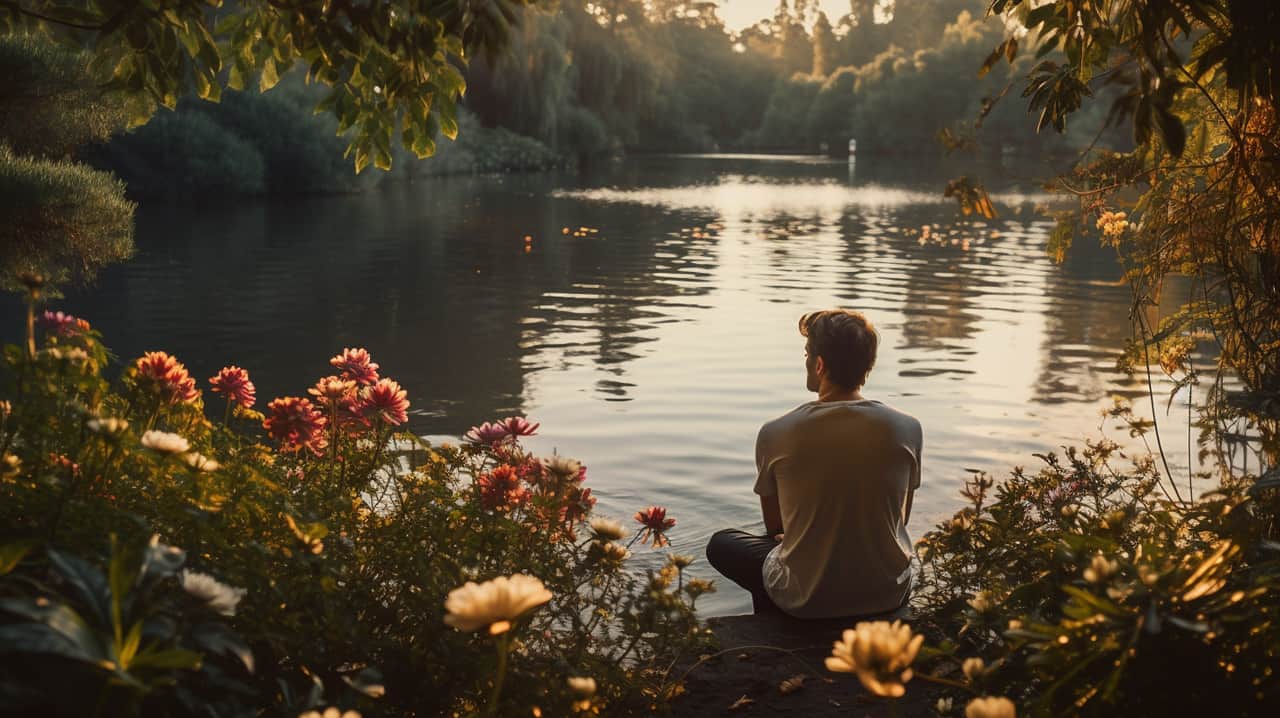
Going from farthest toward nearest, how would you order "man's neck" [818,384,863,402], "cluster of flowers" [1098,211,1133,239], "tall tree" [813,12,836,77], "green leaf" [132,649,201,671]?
"tall tree" [813,12,836,77]
"cluster of flowers" [1098,211,1133,239]
"man's neck" [818,384,863,402]
"green leaf" [132,649,201,671]

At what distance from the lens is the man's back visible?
366cm

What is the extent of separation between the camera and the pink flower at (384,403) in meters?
3.34

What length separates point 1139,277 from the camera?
4160 mm

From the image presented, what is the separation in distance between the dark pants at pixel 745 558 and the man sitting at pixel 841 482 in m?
0.27

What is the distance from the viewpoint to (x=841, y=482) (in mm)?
3666

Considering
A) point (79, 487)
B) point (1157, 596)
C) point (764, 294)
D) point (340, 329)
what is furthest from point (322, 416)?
point (764, 294)

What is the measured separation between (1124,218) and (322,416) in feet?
9.72

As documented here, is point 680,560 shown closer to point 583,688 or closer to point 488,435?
point 488,435

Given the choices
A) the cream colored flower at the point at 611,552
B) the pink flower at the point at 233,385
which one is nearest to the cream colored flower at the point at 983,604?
the cream colored flower at the point at 611,552

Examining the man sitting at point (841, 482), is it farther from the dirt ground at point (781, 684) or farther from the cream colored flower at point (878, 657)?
the cream colored flower at point (878, 657)

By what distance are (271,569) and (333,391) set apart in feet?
3.31

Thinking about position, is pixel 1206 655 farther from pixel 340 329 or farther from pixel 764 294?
pixel 764 294

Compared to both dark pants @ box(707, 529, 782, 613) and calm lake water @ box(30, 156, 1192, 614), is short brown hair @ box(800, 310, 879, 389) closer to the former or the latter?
dark pants @ box(707, 529, 782, 613)

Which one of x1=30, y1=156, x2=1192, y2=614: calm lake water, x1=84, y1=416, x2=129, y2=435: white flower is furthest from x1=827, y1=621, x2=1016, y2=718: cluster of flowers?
x1=30, y1=156, x2=1192, y2=614: calm lake water
